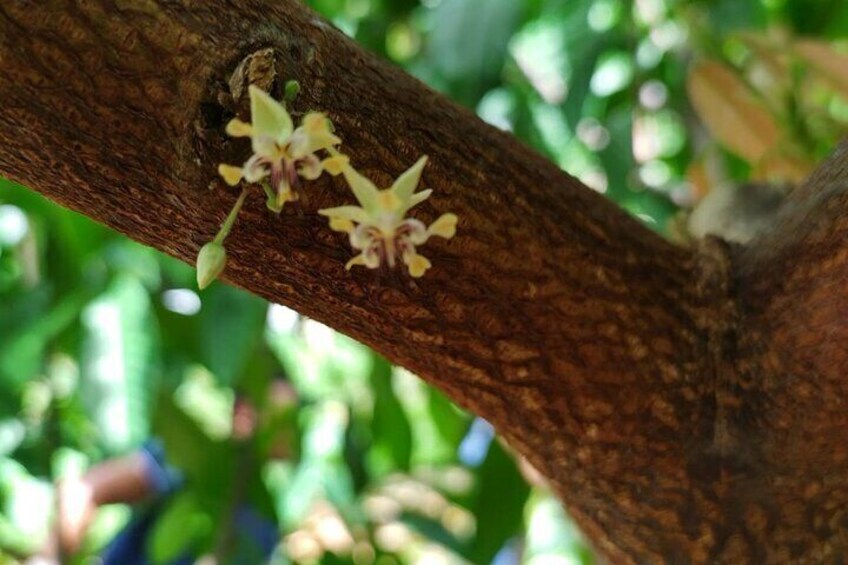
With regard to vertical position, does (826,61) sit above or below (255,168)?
above

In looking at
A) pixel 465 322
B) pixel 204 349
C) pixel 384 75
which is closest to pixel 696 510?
pixel 465 322

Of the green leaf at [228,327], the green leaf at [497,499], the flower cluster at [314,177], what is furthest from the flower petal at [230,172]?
the green leaf at [497,499]

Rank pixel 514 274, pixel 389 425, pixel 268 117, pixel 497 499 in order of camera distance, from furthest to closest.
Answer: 1. pixel 389 425
2. pixel 497 499
3. pixel 514 274
4. pixel 268 117

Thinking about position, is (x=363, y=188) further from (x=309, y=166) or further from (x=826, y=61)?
(x=826, y=61)

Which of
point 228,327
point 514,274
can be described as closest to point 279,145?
point 514,274

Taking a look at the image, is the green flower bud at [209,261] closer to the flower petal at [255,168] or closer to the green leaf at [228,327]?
the flower petal at [255,168]

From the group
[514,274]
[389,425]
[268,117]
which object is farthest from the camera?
[389,425]
